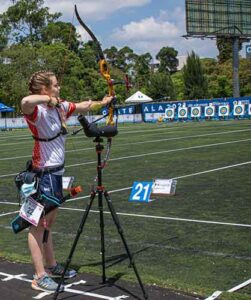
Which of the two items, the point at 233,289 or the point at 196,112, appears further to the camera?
the point at 196,112

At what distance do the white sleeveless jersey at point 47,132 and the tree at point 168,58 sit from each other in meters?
114

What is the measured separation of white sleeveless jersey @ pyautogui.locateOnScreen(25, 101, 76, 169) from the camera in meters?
5.06

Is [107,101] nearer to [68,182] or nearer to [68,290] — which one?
[68,290]

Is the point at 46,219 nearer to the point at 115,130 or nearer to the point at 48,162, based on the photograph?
the point at 48,162

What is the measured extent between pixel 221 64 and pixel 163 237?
8240 centimetres

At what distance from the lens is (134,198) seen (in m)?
9.33

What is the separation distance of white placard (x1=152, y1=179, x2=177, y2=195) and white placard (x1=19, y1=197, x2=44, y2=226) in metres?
4.66

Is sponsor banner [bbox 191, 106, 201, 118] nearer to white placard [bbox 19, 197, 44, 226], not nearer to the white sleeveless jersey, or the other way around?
the white sleeveless jersey

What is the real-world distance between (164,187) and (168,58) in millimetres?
111804

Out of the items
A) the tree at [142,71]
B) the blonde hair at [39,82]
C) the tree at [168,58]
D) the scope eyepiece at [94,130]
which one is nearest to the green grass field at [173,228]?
the scope eyepiece at [94,130]

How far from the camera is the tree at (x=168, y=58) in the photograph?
4685 inches

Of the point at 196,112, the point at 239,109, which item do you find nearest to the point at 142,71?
the point at 196,112

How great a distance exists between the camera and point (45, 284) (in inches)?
201

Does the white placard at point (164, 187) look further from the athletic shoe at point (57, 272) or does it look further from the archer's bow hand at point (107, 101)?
the archer's bow hand at point (107, 101)
